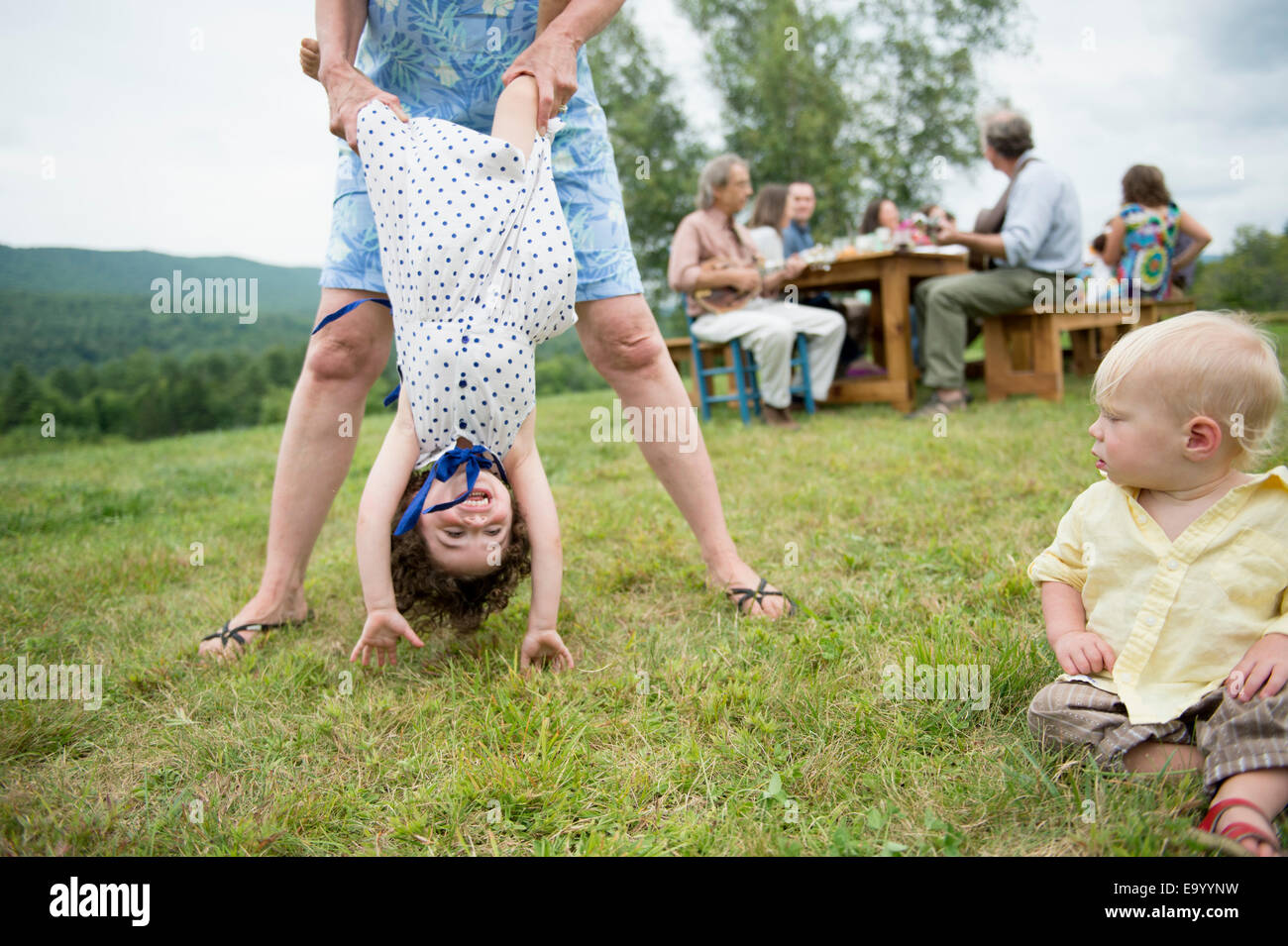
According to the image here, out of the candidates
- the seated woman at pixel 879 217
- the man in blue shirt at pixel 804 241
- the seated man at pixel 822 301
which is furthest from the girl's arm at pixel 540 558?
the seated woman at pixel 879 217

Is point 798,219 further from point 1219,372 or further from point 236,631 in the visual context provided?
point 1219,372

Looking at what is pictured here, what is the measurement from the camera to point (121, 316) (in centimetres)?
1589

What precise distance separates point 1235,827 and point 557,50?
1955 mm

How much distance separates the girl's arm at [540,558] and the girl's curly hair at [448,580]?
2.3 inches

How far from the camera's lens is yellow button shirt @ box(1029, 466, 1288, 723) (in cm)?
135

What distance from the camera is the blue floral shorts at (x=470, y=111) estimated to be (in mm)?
2084

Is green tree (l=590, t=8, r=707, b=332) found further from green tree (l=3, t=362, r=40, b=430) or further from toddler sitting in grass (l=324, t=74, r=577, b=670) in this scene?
toddler sitting in grass (l=324, t=74, r=577, b=670)

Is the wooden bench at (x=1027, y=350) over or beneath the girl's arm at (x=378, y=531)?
over

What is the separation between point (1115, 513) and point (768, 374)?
4.42m

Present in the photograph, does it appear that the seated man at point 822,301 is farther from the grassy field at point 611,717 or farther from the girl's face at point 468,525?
the girl's face at point 468,525

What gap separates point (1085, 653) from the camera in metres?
1.46

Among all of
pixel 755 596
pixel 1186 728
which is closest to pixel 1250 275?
pixel 755 596

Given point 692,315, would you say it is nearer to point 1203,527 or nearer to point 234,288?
point 234,288

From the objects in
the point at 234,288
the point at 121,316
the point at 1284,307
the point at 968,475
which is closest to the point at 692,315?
the point at 968,475
